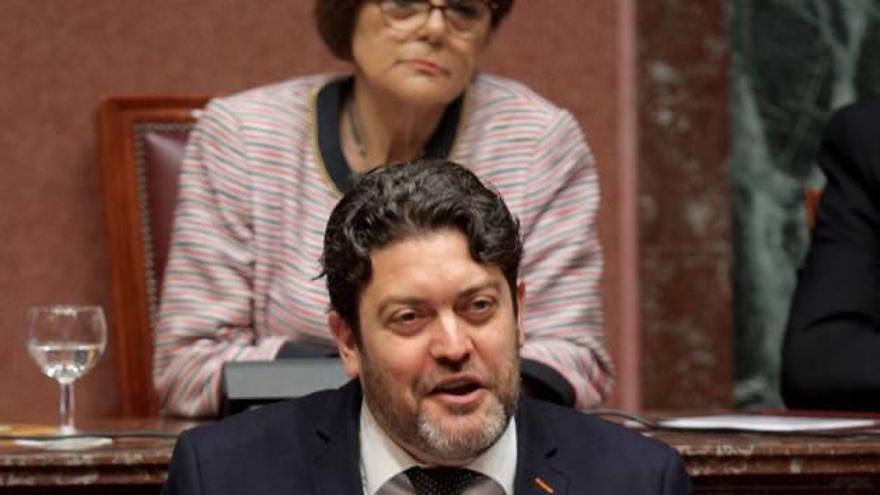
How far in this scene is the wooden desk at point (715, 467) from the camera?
2.40 m

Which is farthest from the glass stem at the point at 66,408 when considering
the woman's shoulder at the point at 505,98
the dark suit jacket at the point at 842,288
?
the dark suit jacket at the point at 842,288

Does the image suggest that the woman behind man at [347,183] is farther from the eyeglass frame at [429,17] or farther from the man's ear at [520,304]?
the man's ear at [520,304]

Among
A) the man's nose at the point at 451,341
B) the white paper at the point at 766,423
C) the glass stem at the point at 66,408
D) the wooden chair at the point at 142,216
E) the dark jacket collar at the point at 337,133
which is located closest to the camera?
the man's nose at the point at 451,341

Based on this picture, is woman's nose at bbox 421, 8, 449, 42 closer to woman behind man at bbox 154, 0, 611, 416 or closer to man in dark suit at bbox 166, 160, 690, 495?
woman behind man at bbox 154, 0, 611, 416

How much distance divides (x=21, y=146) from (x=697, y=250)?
1.63 meters

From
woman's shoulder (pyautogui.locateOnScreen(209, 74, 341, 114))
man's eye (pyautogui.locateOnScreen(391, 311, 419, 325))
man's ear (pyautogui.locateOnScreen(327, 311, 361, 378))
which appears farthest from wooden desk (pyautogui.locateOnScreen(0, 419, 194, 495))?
woman's shoulder (pyautogui.locateOnScreen(209, 74, 341, 114))

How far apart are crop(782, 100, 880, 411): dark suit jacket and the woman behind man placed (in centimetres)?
35

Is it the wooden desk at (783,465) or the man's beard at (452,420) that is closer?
the man's beard at (452,420)

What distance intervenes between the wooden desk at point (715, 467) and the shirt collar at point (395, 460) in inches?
12.6

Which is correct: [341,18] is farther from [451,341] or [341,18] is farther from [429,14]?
[451,341]

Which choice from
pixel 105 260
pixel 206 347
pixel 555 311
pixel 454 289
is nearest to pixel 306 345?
pixel 206 347

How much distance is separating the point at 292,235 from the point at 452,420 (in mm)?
1103

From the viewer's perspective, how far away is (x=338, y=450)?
7.19 feet

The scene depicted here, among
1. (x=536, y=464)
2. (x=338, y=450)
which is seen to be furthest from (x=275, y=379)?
(x=536, y=464)
